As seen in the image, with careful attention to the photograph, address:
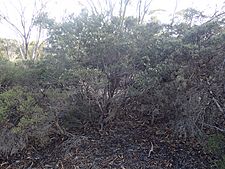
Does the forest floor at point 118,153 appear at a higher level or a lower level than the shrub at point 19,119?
lower

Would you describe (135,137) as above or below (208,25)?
below

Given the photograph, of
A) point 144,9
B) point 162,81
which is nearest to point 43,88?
point 162,81

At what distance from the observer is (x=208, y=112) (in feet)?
12.9

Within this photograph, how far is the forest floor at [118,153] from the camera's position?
4.15 m

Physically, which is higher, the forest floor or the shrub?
the shrub

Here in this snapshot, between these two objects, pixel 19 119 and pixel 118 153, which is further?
pixel 118 153

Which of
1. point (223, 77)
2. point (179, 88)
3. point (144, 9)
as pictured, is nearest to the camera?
point (223, 77)

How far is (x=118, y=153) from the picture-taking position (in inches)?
175

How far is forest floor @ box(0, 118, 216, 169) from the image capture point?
13.6ft

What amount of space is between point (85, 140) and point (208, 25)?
8.92 feet

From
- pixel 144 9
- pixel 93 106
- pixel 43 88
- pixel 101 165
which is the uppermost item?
pixel 144 9

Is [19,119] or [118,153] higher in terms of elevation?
[19,119]

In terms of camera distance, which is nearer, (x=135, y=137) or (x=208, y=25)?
(x=208, y=25)

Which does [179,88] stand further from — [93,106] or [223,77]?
[93,106]
